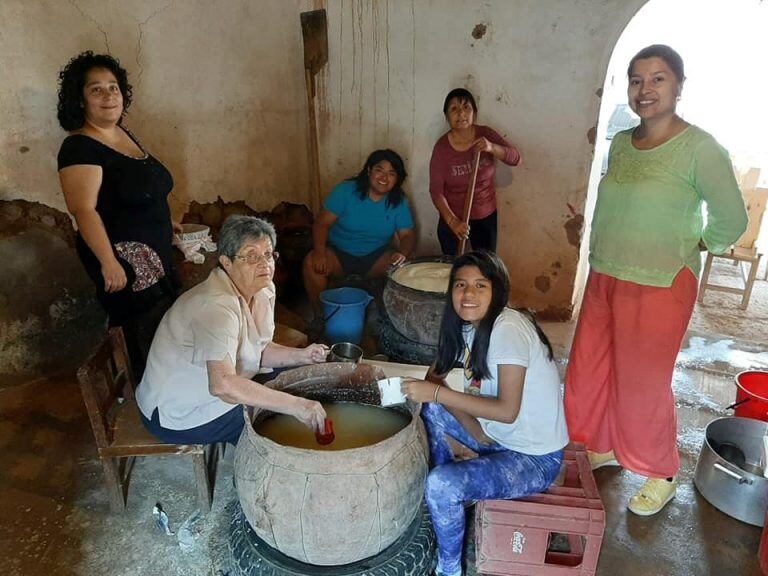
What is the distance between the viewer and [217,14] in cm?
374

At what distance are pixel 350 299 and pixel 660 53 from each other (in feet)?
6.42

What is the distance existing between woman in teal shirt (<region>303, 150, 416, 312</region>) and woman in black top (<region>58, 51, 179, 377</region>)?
1242mm

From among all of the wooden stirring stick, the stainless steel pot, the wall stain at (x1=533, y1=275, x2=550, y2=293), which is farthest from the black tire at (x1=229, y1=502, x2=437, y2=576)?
the wall stain at (x1=533, y1=275, x2=550, y2=293)

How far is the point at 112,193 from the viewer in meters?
2.46

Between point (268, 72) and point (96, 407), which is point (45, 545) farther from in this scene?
point (268, 72)

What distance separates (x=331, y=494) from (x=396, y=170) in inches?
95.0

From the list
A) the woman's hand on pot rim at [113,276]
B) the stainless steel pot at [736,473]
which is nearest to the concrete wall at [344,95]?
the woman's hand on pot rim at [113,276]

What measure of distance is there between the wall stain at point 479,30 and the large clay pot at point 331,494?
114 inches

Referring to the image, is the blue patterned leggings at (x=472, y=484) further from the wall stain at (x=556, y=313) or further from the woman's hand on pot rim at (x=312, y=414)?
the wall stain at (x=556, y=313)

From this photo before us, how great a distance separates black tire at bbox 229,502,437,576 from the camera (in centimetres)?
170

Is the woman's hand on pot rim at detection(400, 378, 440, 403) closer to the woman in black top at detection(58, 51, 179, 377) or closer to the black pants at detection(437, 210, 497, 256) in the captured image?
the woman in black top at detection(58, 51, 179, 377)

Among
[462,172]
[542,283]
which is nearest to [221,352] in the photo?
[462,172]

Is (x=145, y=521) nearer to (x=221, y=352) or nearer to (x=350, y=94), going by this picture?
(x=221, y=352)

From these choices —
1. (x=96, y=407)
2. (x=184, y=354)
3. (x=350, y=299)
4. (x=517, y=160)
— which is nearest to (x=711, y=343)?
(x=517, y=160)
